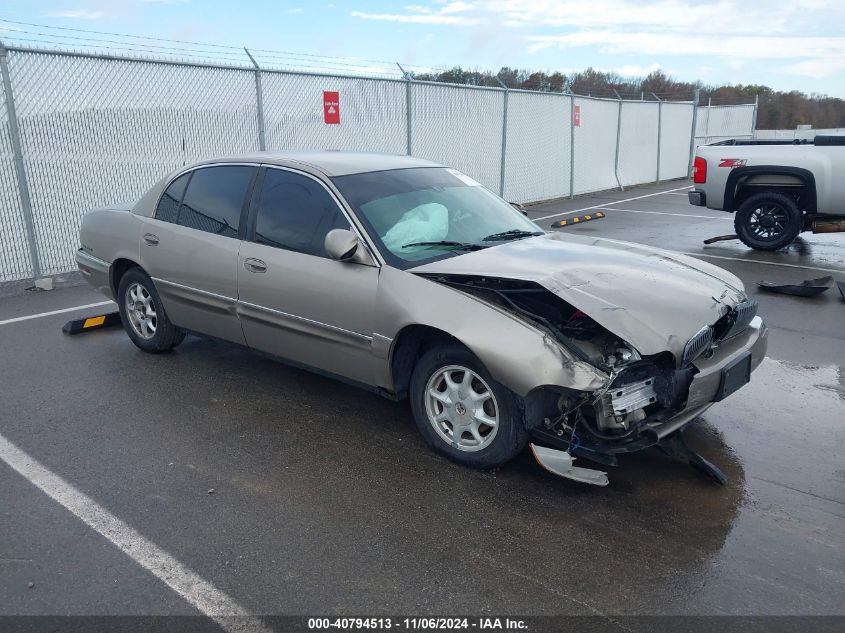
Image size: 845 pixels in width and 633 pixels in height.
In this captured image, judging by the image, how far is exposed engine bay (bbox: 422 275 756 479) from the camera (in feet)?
11.7

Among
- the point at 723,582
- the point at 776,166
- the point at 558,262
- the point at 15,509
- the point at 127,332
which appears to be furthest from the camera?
the point at 776,166

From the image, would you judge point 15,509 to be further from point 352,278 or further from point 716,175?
point 716,175

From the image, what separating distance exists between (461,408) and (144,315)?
3.21m

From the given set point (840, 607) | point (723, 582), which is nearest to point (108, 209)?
point (723, 582)

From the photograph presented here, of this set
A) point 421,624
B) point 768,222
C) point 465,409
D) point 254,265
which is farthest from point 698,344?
point 768,222

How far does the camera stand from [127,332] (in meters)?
6.14

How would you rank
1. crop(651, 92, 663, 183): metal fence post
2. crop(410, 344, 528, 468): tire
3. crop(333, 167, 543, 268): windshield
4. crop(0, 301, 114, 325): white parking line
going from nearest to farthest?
crop(410, 344, 528, 468): tire → crop(333, 167, 543, 268): windshield → crop(0, 301, 114, 325): white parking line → crop(651, 92, 663, 183): metal fence post

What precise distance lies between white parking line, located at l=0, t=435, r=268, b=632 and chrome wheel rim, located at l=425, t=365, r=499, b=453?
1533 millimetres

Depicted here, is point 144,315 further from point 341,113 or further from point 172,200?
point 341,113

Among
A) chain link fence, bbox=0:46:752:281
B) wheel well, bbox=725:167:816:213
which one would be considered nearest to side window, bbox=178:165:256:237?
chain link fence, bbox=0:46:752:281

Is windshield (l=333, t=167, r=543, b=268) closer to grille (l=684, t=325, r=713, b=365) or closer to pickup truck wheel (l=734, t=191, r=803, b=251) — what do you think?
grille (l=684, t=325, r=713, b=365)

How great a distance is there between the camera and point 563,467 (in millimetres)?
3680

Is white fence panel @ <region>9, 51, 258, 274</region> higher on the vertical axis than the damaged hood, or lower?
higher

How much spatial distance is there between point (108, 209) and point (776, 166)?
28.3 feet
